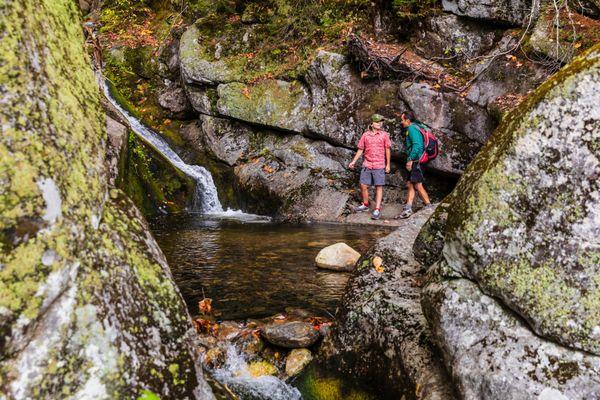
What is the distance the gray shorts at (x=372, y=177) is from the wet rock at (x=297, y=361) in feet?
23.5

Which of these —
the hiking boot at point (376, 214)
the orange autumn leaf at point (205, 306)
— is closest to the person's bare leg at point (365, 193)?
the hiking boot at point (376, 214)

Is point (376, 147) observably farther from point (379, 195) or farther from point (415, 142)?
point (379, 195)

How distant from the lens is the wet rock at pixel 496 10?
38.6 feet

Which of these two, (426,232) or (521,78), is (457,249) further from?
(521,78)

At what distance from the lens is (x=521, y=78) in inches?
417

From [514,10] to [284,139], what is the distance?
7163mm

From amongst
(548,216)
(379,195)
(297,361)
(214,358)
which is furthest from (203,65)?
(548,216)

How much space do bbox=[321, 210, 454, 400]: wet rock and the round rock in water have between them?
43 centimetres

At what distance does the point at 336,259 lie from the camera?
7.01 metres

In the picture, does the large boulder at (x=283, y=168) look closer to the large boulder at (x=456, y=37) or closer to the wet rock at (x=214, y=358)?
the large boulder at (x=456, y=37)

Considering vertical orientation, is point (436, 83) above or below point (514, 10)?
below

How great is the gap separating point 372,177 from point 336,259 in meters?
4.70

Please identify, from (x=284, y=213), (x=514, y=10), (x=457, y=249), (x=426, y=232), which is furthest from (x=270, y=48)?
(x=457, y=249)

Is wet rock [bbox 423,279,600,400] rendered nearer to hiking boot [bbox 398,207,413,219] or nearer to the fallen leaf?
the fallen leaf
